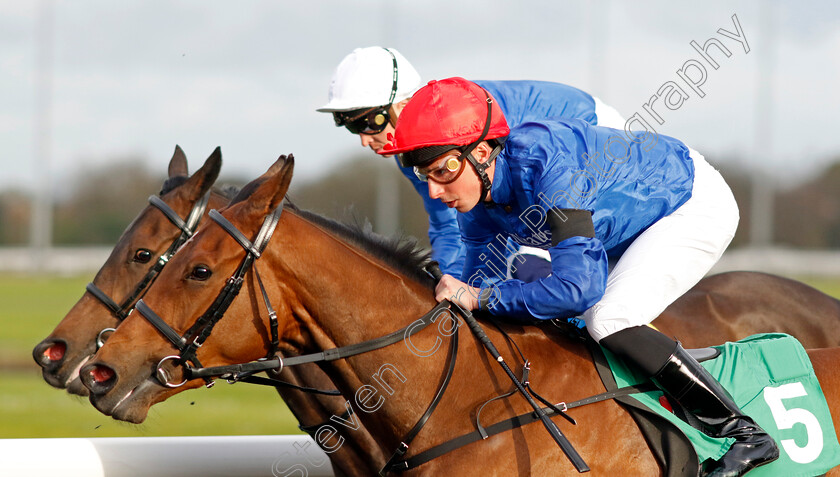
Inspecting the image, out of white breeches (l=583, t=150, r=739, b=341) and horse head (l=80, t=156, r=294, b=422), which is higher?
white breeches (l=583, t=150, r=739, b=341)

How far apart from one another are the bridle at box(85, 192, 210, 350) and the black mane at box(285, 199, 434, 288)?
42.0 inches

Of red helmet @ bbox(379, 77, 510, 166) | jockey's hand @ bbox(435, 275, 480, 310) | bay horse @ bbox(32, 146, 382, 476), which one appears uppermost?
red helmet @ bbox(379, 77, 510, 166)

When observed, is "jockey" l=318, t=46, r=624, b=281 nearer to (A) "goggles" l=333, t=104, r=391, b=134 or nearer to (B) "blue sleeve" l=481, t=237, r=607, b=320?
(A) "goggles" l=333, t=104, r=391, b=134

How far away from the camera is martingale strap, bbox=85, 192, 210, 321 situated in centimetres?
349

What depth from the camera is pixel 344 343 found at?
247cm

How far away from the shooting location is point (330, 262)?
2.46 m

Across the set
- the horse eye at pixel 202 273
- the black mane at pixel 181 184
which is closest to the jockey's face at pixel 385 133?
the black mane at pixel 181 184

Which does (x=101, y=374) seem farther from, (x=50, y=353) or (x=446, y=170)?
(x=50, y=353)

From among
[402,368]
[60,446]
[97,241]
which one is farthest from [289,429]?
[97,241]

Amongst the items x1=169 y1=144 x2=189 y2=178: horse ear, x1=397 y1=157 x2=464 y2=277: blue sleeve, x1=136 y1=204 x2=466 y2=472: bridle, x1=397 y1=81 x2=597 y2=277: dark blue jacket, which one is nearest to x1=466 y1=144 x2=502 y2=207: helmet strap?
x1=136 y1=204 x2=466 y2=472: bridle

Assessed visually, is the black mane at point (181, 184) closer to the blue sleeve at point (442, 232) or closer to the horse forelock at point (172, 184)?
the horse forelock at point (172, 184)

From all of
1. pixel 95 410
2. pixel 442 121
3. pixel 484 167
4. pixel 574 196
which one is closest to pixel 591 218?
pixel 574 196

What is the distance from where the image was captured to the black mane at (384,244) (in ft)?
8.53

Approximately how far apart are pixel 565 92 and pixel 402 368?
1.89m
